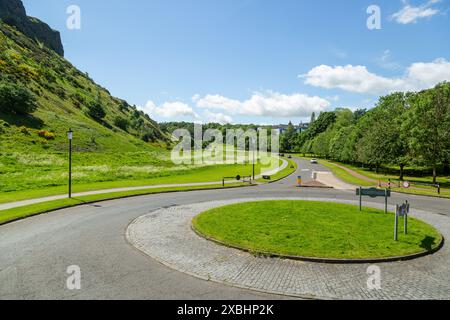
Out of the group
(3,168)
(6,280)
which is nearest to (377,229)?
(6,280)

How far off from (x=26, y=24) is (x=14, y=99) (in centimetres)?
9686

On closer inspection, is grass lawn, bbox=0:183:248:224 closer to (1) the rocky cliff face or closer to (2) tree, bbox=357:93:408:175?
(2) tree, bbox=357:93:408:175

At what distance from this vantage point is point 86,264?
386 inches

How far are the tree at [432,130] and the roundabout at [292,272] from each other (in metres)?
29.4

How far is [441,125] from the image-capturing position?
1396 inches

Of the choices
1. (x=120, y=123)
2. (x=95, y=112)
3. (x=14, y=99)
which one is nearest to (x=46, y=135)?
(x=14, y=99)

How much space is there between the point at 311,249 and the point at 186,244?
5.08 m

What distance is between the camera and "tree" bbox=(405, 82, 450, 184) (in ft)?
115

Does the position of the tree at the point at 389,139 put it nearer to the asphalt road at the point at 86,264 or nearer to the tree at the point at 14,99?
the asphalt road at the point at 86,264

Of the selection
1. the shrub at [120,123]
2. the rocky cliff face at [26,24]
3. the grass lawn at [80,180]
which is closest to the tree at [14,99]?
the grass lawn at [80,180]

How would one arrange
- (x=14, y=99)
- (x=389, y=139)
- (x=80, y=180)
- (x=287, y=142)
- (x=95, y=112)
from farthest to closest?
(x=287, y=142)
(x=95, y=112)
(x=14, y=99)
(x=389, y=139)
(x=80, y=180)

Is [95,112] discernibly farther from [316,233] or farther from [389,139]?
[316,233]
